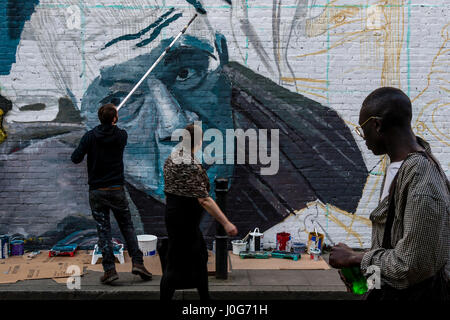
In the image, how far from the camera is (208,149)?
7258 millimetres

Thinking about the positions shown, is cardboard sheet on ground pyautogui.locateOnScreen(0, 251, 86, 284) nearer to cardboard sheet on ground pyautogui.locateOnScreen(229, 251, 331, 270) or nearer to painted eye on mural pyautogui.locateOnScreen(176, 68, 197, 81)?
cardboard sheet on ground pyautogui.locateOnScreen(229, 251, 331, 270)

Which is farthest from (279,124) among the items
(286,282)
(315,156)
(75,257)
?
(75,257)

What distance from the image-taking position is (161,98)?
7.26 m

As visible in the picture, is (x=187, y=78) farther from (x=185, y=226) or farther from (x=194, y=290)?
(x=185, y=226)

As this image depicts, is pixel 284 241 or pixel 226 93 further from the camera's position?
pixel 226 93

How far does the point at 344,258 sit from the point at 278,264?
4.20m

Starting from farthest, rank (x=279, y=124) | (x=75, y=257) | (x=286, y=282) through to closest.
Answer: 1. (x=279, y=124)
2. (x=75, y=257)
3. (x=286, y=282)

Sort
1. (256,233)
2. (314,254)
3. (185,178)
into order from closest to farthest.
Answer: (185,178) → (314,254) → (256,233)

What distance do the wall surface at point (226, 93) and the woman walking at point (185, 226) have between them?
297cm

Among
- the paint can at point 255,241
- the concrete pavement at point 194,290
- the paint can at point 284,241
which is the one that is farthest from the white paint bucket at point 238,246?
the concrete pavement at point 194,290

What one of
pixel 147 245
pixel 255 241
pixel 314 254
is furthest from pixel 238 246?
pixel 147 245
